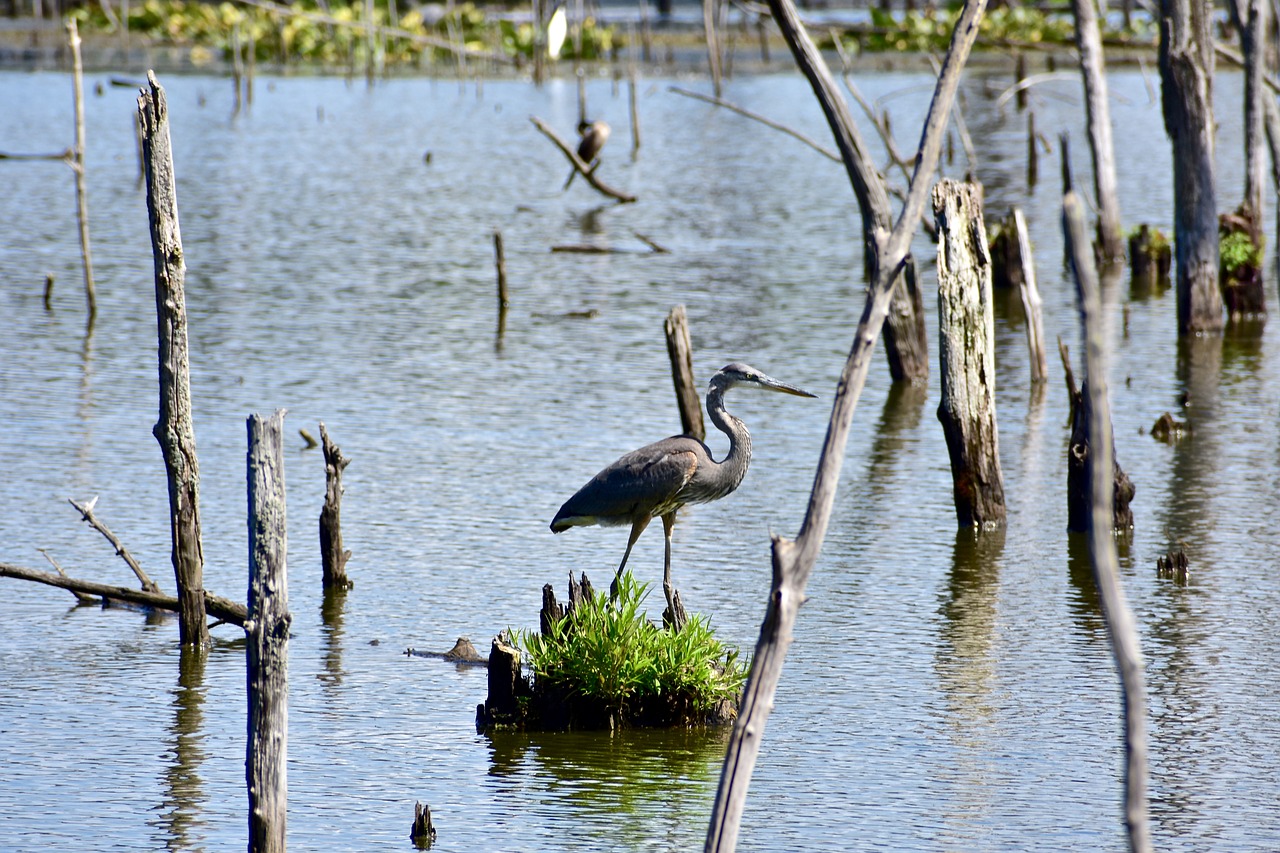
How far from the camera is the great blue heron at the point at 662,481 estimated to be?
8141mm

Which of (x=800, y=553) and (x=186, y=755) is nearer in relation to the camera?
(x=800, y=553)

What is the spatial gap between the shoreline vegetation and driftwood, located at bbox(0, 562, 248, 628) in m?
42.1

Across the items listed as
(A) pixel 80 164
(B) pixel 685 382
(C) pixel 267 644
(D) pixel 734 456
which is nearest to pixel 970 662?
(D) pixel 734 456

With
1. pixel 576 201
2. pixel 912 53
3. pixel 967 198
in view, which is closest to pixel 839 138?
pixel 967 198

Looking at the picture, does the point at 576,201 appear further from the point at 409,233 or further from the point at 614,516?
the point at 614,516

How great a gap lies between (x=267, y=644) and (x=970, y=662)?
14.3ft

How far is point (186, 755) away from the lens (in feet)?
24.5

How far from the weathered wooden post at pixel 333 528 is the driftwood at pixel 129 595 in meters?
0.84

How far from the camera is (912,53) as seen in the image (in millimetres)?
53500

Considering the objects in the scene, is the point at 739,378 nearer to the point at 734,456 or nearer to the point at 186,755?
the point at 734,456

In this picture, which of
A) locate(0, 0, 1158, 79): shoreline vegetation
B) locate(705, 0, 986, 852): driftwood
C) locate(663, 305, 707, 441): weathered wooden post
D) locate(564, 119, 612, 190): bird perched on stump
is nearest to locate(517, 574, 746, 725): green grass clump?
locate(705, 0, 986, 852): driftwood

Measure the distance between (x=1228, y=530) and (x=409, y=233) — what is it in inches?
678

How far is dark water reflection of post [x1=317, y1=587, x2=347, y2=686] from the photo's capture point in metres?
8.59

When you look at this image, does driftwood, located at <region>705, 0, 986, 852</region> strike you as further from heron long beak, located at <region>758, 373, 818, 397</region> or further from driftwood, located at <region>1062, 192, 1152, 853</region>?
heron long beak, located at <region>758, 373, 818, 397</region>
